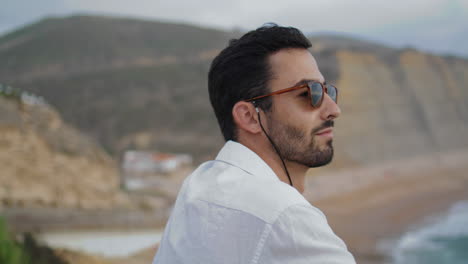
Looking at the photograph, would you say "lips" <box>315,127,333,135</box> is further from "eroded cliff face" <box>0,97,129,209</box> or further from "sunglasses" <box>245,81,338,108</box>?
"eroded cliff face" <box>0,97,129,209</box>

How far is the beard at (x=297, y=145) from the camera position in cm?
146

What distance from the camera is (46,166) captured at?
17.5 metres

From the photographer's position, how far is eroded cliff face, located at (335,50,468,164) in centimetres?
3666

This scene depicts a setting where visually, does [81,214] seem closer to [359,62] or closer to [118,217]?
[118,217]

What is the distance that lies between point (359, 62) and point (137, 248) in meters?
32.2

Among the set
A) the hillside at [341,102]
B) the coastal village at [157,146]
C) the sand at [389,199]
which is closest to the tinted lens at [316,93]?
the coastal village at [157,146]

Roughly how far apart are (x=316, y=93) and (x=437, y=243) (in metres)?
20.2

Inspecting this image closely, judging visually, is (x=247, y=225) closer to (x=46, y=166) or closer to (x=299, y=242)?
(x=299, y=242)

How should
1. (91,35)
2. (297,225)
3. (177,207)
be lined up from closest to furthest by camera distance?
(297,225) → (177,207) → (91,35)

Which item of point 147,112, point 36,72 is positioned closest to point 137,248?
point 147,112

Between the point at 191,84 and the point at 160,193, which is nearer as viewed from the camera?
the point at 160,193

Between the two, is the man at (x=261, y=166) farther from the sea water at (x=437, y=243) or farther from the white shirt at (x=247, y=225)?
the sea water at (x=437, y=243)

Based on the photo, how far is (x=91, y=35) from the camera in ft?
243

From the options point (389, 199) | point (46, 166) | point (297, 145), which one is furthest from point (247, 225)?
point (389, 199)
